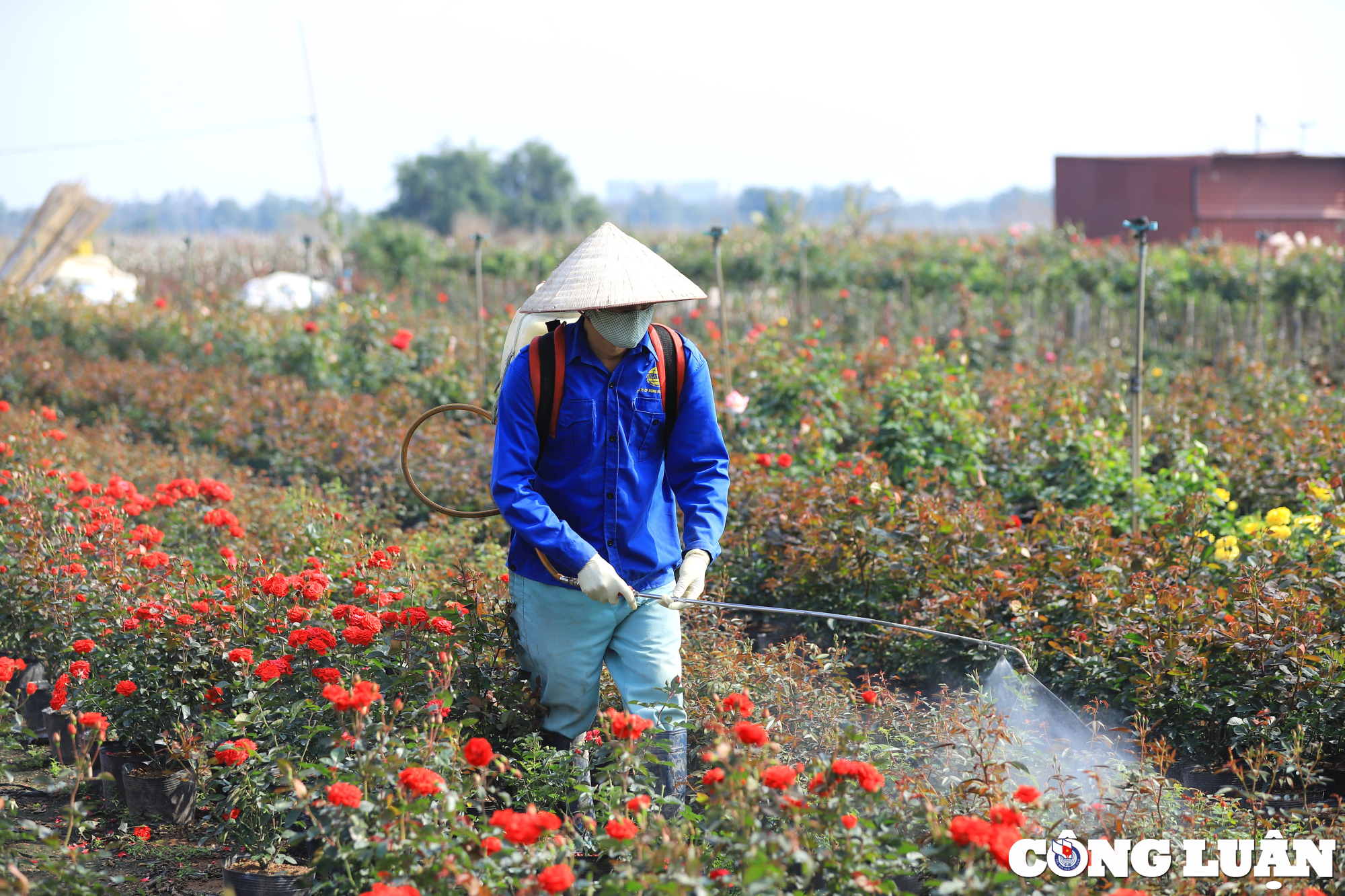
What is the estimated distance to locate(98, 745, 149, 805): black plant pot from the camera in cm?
294

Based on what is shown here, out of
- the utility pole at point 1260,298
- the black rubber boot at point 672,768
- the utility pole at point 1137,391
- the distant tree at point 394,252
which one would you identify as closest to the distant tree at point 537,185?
the distant tree at point 394,252

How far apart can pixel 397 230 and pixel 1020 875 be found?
16.8 meters

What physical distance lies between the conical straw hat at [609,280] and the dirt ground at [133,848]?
1581 millimetres

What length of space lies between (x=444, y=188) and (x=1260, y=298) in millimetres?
35861

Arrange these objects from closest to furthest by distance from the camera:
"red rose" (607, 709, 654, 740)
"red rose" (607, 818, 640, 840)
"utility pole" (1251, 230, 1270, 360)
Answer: "red rose" (607, 818, 640, 840) < "red rose" (607, 709, 654, 740) < "utility pole" (1251, 230, 1270, 360)

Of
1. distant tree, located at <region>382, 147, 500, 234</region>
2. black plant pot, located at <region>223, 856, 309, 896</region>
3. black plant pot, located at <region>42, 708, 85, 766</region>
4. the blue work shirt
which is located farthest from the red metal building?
distant tree, located at <region>382, 147, 500, 234</region>

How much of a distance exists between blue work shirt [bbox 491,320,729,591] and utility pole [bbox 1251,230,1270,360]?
25.9ft

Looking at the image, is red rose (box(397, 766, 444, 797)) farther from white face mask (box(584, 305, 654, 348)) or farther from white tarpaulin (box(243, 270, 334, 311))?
white tarpaulin (box(243, 270, 334, 311))

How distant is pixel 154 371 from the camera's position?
25.6 ft

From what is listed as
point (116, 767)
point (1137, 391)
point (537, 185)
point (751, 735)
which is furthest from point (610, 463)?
point (537, 185)

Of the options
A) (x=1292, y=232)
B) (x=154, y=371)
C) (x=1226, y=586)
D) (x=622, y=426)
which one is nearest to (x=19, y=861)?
(x=622, y=426)

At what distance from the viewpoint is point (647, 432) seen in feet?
8.35

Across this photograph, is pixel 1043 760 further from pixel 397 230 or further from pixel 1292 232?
pixel 1292 232

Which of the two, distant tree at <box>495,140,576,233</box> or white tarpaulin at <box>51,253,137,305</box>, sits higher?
distant tree at <box>495,140,576,233</box>
